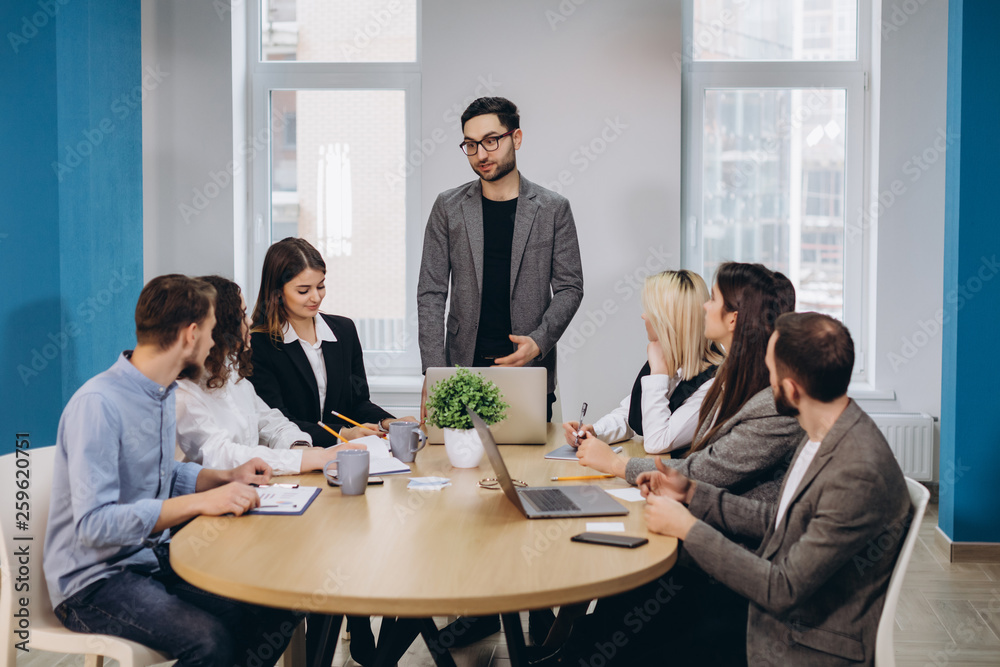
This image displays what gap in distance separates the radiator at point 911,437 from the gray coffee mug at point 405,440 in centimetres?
333

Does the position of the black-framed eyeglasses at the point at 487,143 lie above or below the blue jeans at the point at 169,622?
above

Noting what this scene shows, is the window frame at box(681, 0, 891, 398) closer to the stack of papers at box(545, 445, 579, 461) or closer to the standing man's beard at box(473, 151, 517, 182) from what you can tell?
the standing man's beard at box(473, 151, 517, 182)

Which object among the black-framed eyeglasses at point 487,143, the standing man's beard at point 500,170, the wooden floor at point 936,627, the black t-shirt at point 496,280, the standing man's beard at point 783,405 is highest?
the black-framed eyeglasses at point 487,143

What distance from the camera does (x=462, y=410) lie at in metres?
2.11

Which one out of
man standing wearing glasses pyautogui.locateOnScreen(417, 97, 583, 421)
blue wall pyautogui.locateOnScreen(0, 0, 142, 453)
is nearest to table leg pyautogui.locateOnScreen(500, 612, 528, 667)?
man standing wearing glasses pyautogui.locateOnScreen(417, 97, 583, 421)

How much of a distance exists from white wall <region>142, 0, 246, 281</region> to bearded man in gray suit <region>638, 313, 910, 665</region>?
377 centimetres

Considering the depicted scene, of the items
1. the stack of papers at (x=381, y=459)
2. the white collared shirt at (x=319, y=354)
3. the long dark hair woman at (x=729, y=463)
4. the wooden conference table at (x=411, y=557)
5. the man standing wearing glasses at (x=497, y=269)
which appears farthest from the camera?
the man standing wearing glasses at (x=497, y=269)

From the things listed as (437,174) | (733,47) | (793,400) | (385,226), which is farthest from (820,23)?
(793,400)

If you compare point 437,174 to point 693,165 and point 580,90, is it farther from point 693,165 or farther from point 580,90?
point 693,165

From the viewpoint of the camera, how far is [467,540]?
1.58 metres

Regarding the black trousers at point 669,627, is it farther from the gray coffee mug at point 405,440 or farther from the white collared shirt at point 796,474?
the gray coffee mug at point 405,440

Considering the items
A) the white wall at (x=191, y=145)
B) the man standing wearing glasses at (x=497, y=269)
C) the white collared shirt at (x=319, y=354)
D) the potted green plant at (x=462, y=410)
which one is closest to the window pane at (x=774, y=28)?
the man standing wearing glasses at (x=497, y=269)

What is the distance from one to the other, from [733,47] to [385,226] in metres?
2.30

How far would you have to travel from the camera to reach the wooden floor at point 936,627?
8.80 feet
